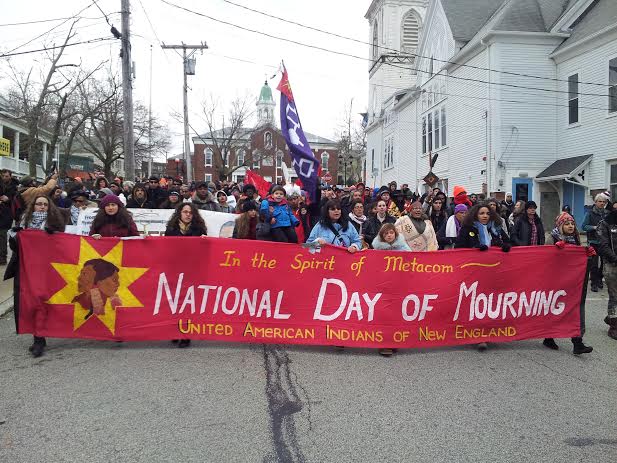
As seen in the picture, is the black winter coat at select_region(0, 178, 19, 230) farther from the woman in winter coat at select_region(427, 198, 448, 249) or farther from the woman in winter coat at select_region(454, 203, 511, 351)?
the woman in winter coat at select_region(454, 203, 511, 351)

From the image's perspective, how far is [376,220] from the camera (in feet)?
28.0

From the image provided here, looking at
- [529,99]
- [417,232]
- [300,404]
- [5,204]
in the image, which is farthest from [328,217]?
[529,99]

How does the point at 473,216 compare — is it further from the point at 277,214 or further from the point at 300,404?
the point at 300,404

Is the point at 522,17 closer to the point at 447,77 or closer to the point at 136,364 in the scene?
the point at 447,77

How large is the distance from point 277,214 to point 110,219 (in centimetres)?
235

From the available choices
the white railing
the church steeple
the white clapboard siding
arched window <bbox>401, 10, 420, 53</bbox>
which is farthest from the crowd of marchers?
the church steeple

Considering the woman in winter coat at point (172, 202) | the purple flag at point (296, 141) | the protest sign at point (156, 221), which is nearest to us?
the purple flag at point (296, 141)

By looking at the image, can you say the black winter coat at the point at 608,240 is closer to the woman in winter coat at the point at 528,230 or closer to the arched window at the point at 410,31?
the woman in winter coat at the point at 528,230

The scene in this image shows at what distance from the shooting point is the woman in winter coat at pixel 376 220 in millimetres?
8190

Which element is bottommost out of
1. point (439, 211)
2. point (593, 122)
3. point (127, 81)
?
point (439, 211)

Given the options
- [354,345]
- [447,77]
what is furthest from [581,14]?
[354,345]

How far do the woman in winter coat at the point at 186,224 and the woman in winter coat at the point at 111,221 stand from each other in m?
0.48

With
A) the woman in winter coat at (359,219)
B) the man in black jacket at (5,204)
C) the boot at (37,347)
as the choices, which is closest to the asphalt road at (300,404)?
the boot at (37,347)

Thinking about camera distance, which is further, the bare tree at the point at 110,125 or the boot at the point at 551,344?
the bare tree at the point at 110,125
